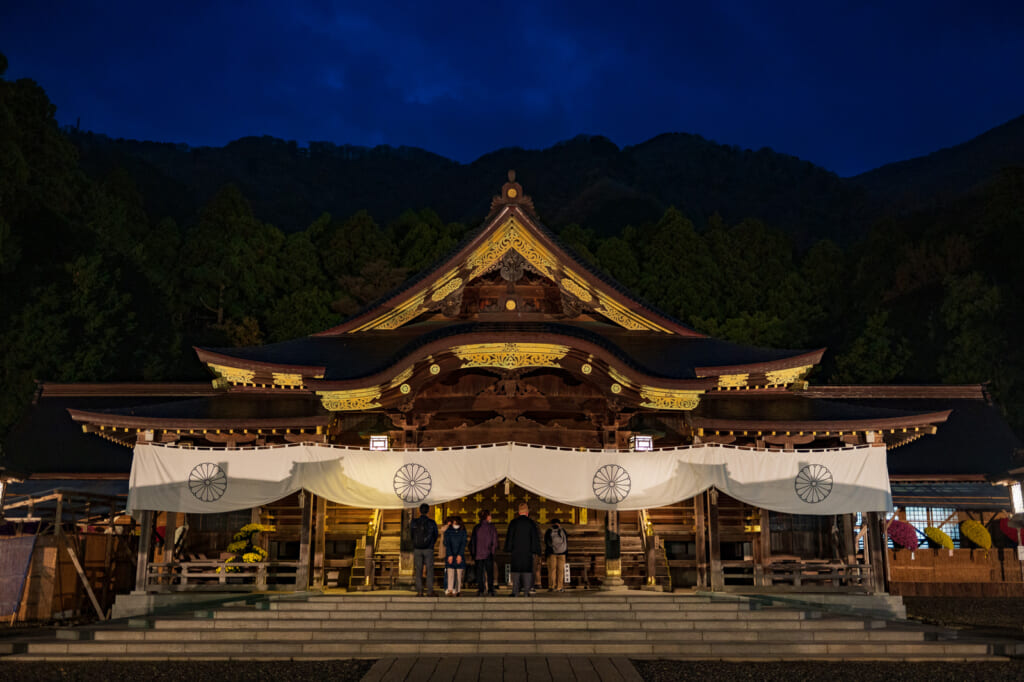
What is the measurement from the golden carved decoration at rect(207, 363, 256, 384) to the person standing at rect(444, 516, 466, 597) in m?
5.84

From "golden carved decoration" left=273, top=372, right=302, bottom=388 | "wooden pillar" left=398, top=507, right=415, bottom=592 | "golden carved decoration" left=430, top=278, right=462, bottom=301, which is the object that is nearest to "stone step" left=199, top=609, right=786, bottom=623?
"wooden pillar" left=398, top=507, right=415, bottom=592

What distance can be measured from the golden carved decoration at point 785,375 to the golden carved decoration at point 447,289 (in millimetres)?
6673

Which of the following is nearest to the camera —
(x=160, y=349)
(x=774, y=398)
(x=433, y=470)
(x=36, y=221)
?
(x=433, y=470)

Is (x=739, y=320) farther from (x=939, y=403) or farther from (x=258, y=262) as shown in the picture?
(x=258, y=262)

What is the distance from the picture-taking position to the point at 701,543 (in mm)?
17281

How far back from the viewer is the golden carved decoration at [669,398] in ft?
55.4

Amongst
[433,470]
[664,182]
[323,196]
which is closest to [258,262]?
[433,470]

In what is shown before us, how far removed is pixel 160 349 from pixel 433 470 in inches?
1078

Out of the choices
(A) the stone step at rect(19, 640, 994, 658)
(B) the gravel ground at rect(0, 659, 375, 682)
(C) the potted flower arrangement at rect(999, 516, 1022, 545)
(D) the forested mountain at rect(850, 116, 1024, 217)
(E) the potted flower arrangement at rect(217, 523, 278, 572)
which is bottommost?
(B) the gravel ground at rect(0, 659, 375, 682)

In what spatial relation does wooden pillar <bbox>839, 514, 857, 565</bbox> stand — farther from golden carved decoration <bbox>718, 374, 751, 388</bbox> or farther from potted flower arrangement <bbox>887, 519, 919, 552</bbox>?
potted flower arrangement <bbox>887, 519, 919, 552</bbox>

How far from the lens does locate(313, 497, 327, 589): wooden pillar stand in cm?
1750

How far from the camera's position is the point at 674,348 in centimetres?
2023

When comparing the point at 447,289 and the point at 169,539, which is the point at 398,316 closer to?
the point at 447,289

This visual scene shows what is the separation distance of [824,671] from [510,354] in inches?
317
